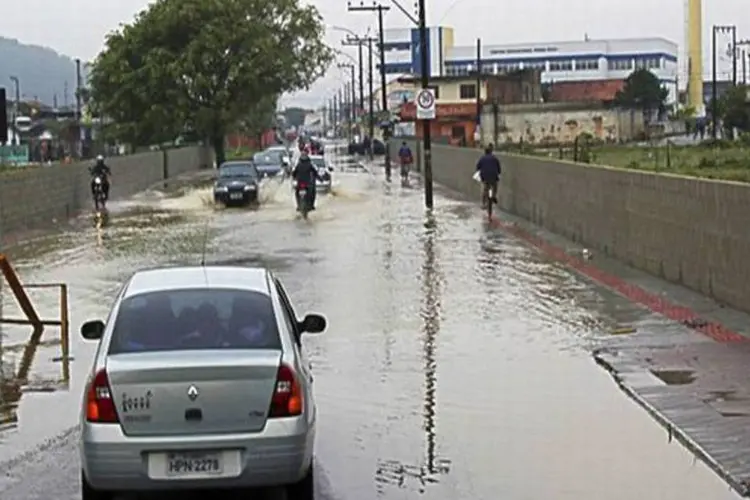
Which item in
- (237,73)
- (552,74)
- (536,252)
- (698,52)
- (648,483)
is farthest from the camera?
(552,74)

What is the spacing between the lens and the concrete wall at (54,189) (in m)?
36.0

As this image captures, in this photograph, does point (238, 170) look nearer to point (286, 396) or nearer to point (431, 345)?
point (431, 345)

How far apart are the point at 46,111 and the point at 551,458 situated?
484ft

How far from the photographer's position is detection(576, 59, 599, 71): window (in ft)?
607

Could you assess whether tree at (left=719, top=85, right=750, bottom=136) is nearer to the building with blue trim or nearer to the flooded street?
the flooded street

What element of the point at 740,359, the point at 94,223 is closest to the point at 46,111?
the point at 94,223

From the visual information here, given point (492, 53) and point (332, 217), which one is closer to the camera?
point (332, 217)

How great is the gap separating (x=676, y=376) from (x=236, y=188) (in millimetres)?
33528

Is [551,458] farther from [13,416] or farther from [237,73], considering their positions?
[237,73]

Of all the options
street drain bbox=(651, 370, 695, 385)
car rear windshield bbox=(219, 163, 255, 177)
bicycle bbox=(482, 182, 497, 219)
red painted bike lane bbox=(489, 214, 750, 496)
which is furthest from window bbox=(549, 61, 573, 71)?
street drain bbox=(651, 370, 695, 385)

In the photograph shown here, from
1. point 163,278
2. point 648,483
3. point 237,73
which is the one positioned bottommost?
point 648,483

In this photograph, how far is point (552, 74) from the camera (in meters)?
183

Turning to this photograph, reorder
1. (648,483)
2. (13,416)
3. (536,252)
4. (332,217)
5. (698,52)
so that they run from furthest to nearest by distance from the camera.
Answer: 1. (698,52)
2. (332,217)
3. (536,252)
4. (13,416)
5. (648,483)

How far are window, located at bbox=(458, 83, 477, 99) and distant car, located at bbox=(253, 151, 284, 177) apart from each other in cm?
4504
